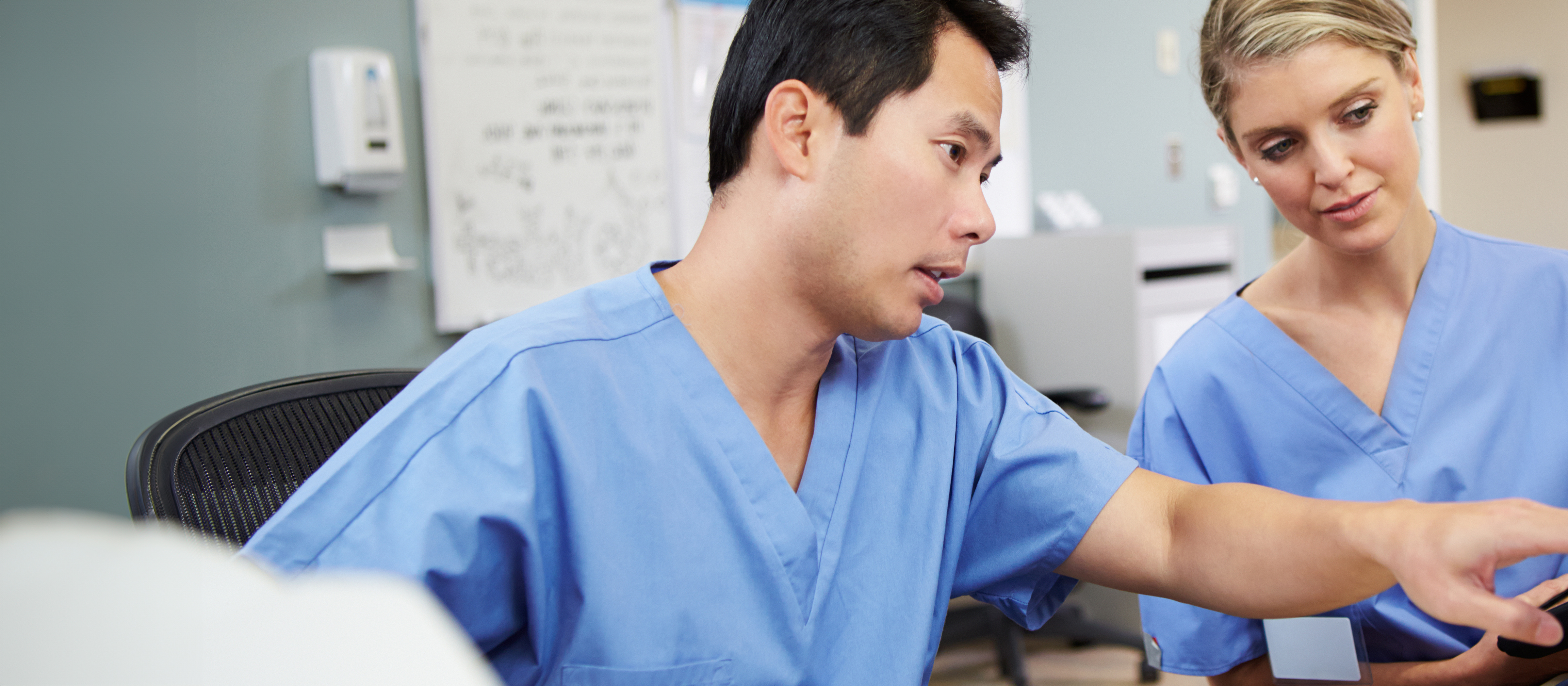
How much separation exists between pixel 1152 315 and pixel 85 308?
2409mm

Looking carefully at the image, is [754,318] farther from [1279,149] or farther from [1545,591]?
[1545,591]

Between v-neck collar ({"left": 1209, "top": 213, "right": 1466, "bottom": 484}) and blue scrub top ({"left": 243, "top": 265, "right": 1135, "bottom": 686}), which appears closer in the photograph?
blue scrub top ({"left": 243, "top": 265, "right": 1135, "bottom": 686})

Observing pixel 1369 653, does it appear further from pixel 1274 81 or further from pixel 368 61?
pixel 368 61

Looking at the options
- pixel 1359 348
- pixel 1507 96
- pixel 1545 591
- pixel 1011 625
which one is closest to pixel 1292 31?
pixel 1359 348

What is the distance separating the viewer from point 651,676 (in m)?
0.85

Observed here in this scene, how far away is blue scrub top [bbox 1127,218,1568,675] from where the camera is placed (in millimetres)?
1158

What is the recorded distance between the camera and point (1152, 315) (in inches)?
114

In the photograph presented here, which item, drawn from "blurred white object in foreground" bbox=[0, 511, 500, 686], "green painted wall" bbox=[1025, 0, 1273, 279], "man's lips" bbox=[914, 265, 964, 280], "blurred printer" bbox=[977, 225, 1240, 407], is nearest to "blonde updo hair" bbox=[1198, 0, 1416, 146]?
"man's lips" bbox=[914, 265, 964, 280]

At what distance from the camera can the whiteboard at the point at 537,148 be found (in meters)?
2.17

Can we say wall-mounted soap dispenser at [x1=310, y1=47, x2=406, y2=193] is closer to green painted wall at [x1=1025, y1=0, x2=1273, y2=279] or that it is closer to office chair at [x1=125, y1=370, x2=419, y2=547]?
office chair at [x1=125, y1=370, x2=419, y2=547]

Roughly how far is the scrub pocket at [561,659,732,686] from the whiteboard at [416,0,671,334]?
1.47 meters

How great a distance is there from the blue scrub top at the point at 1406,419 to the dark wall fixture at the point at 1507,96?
4.79 meters

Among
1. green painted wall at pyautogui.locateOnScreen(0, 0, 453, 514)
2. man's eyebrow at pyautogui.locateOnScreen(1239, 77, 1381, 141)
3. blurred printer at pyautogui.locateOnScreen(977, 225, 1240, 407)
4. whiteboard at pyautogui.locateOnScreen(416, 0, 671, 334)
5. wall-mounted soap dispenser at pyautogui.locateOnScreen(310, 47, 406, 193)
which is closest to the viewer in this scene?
man's eyebrow at pyautogui.locateOnScreen(1239, 77, 1381, 141)

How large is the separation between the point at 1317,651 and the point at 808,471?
0.55m
